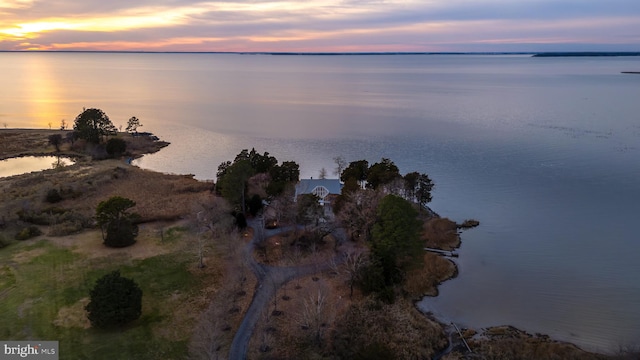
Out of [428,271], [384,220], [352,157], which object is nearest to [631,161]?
[352,157]

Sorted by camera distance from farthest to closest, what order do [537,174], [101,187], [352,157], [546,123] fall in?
[546,123] < [352,157] < [537,174] < [101,187]

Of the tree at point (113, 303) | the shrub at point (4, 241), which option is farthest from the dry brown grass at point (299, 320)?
the shrub at point (4, 241)

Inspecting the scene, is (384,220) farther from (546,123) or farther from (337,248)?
(546,123)

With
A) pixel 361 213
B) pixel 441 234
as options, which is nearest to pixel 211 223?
pixel 361 213

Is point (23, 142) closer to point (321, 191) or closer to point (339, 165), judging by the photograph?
point (339, 165)

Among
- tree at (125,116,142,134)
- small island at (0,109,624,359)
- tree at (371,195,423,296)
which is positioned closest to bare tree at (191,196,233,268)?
small island at (0,109,624,359)
